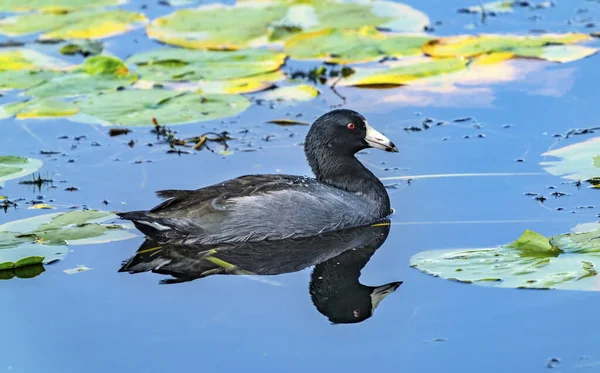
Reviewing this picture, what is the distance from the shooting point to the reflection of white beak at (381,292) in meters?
6.92

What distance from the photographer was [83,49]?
42.9 feet

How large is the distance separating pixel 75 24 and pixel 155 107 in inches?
148

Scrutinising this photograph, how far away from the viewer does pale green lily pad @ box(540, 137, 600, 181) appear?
8672 mm

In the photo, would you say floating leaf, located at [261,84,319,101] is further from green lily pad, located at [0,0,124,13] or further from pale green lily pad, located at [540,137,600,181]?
green lily pad, located at [0,0,124,13]

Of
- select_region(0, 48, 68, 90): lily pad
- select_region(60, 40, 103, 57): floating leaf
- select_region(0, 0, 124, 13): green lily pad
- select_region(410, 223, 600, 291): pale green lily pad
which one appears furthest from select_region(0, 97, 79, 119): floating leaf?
select_region(410, 223, 600, 291): pale green lily pad

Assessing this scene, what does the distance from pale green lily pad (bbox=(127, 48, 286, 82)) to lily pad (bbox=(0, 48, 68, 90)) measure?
2.85 feet

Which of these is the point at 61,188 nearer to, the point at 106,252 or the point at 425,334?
the point at 106,252

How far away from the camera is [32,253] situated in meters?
7.71

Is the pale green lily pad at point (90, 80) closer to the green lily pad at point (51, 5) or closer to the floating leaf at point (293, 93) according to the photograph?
the floating leaf at point (293, 93)

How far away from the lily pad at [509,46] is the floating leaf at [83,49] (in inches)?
151

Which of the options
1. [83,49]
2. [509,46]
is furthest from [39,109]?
[509,46]

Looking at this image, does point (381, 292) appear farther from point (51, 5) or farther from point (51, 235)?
point (51, 5)

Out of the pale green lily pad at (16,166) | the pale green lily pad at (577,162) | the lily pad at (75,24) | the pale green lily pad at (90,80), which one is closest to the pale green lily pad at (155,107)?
the pale green lily pad at (90,80)

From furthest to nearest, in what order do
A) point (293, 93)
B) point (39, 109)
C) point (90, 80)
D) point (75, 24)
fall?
1. point (75, 24)
2. point (90, 80)
3. point (293, 93)
4. point (39, 109)
